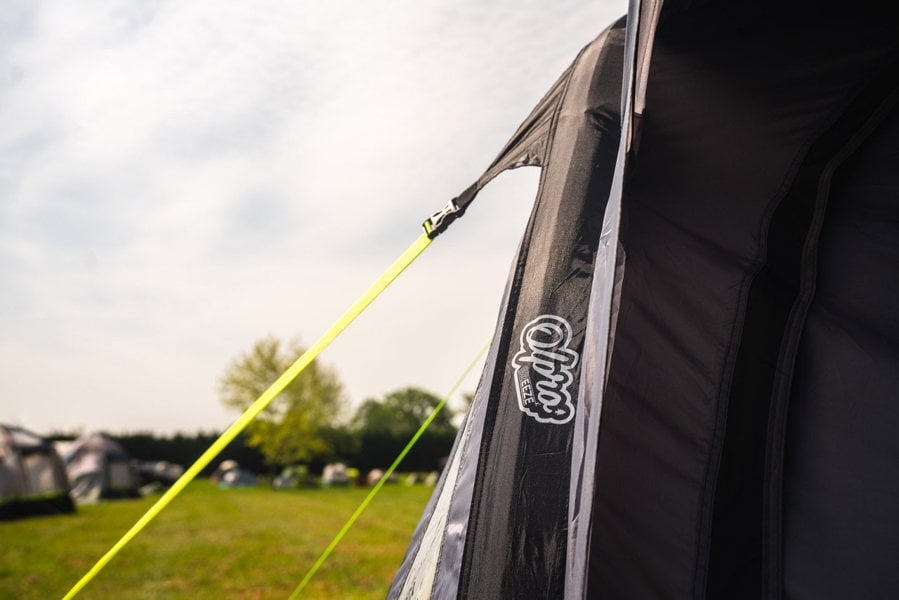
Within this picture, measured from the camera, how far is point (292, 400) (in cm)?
3136

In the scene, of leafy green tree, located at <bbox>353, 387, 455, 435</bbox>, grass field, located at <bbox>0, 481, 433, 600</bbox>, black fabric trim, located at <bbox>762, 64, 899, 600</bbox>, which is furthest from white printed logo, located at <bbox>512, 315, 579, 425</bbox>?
leafy green tree, located at <bbox>353, 387, 455, 435</bbox>

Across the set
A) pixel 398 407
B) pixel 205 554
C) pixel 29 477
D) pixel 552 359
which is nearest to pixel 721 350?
pixel 552 359

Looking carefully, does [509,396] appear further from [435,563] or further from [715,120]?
[715,120]

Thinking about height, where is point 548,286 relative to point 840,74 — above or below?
below

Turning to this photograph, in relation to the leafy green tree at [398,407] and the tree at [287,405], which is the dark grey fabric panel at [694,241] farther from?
the leafy green tree at [398,407]

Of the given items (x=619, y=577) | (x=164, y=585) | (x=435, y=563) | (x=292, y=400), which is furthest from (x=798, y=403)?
(x=292, y=400)

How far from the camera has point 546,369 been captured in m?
1.77

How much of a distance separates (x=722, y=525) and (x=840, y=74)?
116 centimetres

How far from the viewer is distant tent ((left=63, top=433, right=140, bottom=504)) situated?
15.3 metres

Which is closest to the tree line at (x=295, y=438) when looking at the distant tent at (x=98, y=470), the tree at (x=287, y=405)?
the tree at (x=287, y=405)

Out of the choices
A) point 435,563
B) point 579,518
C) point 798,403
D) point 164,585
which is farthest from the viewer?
point 164,585

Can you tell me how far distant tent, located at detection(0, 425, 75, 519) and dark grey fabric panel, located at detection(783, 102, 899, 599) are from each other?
11792 mm

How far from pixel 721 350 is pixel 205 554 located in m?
7.18

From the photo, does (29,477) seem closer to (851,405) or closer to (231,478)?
(851,405)
